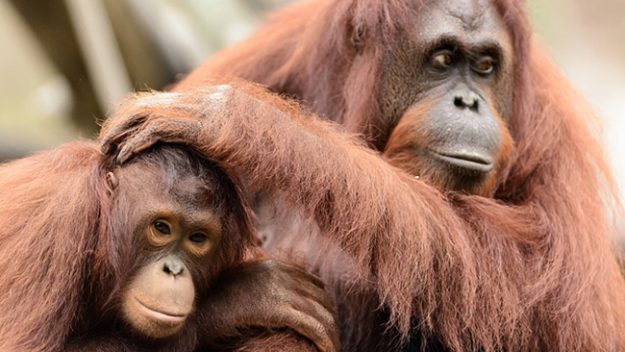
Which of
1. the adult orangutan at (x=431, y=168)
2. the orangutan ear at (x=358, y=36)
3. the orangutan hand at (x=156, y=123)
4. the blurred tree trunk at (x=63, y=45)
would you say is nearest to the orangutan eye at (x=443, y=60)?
the adult orangutan at (x=431, y=168)

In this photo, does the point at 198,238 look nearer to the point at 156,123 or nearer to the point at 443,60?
the point at 156,123

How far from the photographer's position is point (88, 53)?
6.12 metres

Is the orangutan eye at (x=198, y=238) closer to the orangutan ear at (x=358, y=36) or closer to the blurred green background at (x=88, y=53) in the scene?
the orangutan ear at (x=358, y=36)

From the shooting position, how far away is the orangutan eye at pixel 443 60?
3.68 metres

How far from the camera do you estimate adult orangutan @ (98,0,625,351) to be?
314 cm

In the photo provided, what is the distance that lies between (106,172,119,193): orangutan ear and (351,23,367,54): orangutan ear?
48.0 inches

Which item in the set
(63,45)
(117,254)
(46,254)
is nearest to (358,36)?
(117,254)

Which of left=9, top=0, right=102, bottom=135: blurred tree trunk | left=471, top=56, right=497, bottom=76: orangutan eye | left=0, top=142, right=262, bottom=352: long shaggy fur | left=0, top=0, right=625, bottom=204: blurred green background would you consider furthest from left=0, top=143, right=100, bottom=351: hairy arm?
left=9, top=0, right=102, bottom=135: blurred tree trunk

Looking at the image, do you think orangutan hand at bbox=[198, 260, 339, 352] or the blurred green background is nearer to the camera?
orangutan hand at bbox=[198, 260, 339, 352]

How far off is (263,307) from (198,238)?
1.04ft

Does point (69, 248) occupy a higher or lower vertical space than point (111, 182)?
lower


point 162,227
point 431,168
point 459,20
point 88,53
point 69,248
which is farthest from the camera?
point 88,53

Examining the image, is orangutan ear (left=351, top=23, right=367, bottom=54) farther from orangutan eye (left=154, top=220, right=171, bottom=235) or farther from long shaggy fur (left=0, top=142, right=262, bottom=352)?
orangutan eye (left=154, top=220, right=171, bottom=235)

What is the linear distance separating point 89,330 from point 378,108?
4.32 ft
